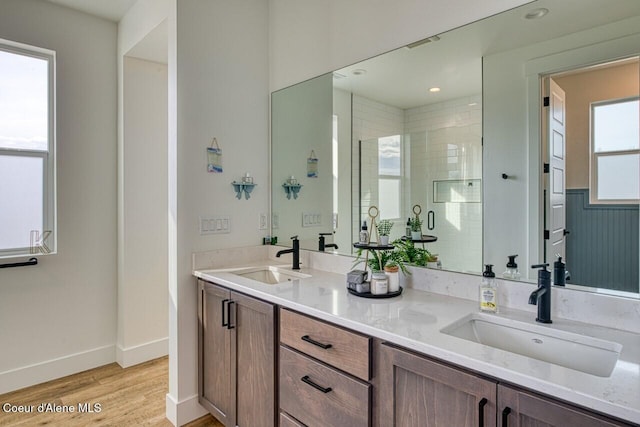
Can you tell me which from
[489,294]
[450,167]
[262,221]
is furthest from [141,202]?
[489,294]

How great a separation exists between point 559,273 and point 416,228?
25.9 inches

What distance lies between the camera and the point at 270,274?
2402 millimetres

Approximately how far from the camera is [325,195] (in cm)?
241

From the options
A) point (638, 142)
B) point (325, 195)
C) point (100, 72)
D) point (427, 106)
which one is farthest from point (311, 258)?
point (100, 72)

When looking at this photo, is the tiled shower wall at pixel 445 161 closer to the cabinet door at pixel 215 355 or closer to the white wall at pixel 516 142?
the white wall at pixel 516 142

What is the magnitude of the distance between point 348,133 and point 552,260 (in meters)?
1.29

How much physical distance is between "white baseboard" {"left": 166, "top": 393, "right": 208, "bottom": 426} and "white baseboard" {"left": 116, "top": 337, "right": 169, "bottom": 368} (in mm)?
898

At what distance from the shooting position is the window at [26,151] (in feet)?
8.39

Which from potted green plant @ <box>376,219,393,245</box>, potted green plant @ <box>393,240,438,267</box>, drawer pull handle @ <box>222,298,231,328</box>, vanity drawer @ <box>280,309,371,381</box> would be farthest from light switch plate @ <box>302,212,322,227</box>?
vanity drawer @ <box>280,309,371,381</box>

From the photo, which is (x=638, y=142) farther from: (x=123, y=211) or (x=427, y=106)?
(x=123, y=211)

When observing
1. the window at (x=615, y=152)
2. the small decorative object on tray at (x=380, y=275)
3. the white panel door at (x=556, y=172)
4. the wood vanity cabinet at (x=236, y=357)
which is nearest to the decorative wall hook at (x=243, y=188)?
the wood vanity cabinet at (x=236, y=357)

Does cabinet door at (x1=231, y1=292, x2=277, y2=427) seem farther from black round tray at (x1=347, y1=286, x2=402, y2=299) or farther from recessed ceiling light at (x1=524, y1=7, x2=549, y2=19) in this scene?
recessed ceiling light at (x1=524, y1=7, x2=549, y2=19)

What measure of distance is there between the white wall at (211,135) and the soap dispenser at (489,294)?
1.62m

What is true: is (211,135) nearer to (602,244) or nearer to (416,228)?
(416,228)
